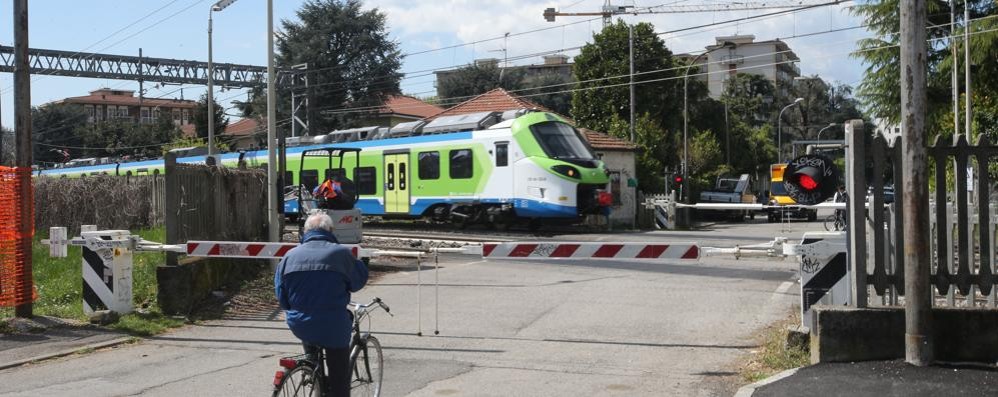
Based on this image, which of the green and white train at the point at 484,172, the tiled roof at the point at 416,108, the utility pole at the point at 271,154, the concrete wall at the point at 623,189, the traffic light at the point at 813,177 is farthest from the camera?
the tiled roof at the point at 416,108

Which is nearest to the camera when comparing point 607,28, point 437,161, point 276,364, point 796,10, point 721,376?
point 721,376

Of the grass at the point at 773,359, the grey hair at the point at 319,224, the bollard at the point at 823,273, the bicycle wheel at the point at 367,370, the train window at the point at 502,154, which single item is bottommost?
the grass at the point at 773,359

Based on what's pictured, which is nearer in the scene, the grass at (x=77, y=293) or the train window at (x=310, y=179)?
the grass at (x=77, y=293)

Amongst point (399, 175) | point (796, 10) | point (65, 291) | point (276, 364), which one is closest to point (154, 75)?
point (399, 175)

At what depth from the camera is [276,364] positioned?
8836 millimetres

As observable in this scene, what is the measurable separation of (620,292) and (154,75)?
38923 mm

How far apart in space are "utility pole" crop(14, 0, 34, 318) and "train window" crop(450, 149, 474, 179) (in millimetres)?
16298

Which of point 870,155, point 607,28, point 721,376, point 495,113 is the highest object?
point 607,28

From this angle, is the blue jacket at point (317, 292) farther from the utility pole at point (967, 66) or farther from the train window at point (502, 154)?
the utility pole at point (967, 66)

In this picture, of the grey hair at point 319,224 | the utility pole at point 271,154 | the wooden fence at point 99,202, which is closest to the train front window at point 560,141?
the wooden fence at point 99,202

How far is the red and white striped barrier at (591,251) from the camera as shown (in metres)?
9.36

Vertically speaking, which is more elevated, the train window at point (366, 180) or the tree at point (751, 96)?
the tree at point (751, 96)

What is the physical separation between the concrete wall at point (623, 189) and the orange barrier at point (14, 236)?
82.6ft

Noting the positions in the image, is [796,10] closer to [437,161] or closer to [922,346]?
[437,161]
